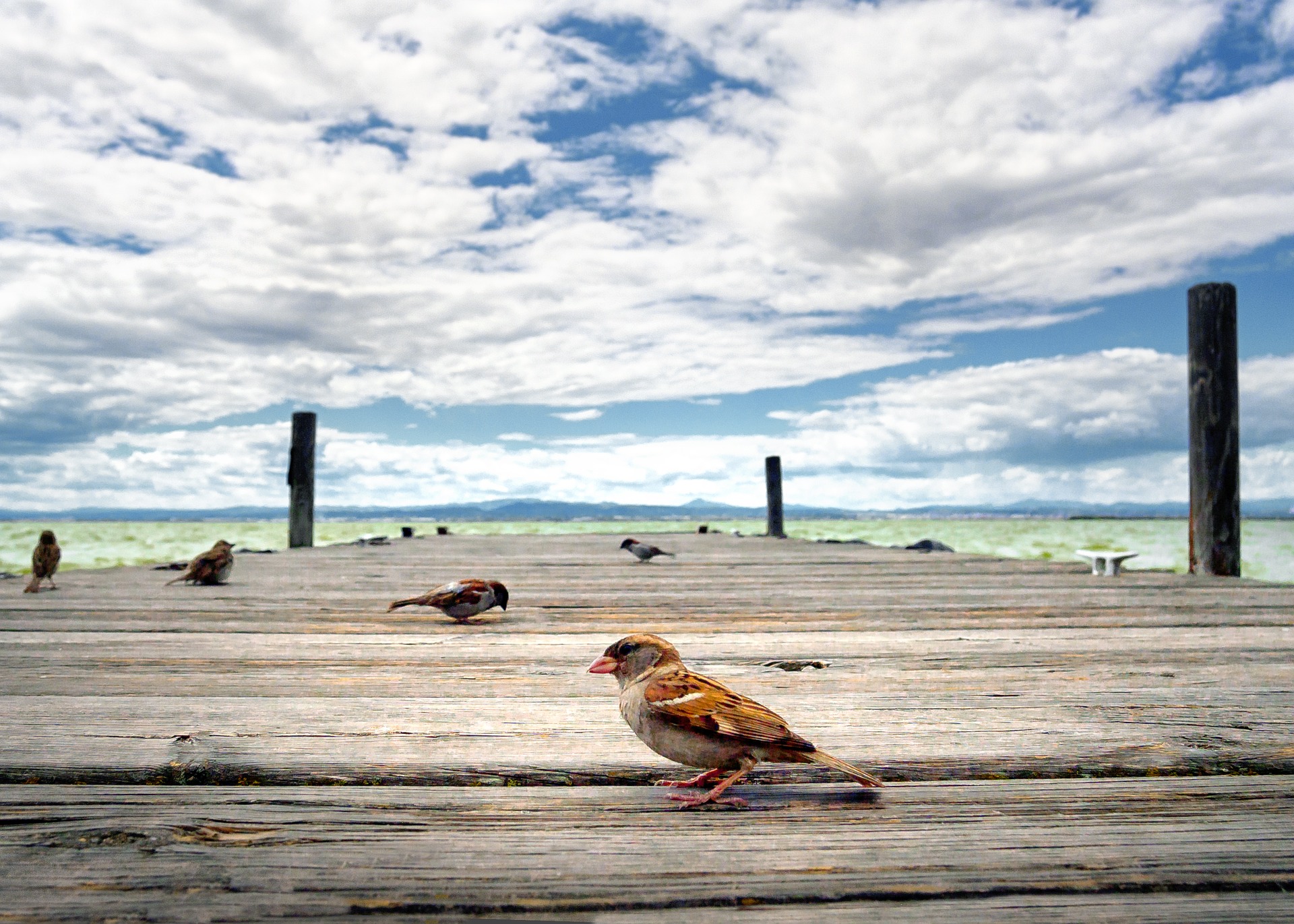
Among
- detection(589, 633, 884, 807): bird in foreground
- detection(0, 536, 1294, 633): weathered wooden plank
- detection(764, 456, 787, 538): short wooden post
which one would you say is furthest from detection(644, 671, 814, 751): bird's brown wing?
detection(764, 456, 787, 538): short wooden post

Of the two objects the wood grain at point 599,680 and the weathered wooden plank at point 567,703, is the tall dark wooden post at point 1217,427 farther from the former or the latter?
the weathered wooden plank at point 567,703

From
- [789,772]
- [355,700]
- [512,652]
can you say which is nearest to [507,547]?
[512,652]

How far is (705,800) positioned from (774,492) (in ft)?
47.7

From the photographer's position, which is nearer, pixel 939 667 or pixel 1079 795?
pixel 1079 795

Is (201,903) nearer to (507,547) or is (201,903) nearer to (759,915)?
(759,915)

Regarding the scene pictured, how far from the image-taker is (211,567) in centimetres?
552

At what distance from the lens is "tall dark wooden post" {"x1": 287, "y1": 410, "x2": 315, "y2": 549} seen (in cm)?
1058

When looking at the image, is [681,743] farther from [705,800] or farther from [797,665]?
[797,665]

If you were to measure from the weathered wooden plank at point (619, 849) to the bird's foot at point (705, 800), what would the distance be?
25 millimetres

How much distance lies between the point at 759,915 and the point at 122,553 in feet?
75.7

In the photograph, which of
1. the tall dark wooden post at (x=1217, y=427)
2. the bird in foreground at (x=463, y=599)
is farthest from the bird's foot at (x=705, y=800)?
the tall dark wooden post at (x=1217, y=427)

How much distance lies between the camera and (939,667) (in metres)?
2.73

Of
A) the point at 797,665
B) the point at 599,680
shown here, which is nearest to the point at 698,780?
the point at 599,680

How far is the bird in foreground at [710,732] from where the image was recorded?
55.1 inches
